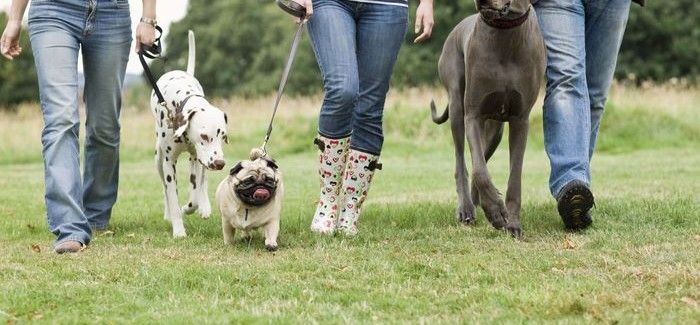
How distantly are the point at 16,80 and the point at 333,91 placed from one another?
1692 inches

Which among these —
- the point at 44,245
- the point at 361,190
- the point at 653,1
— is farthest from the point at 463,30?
the point at 653,1

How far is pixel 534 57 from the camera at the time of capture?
558 cm

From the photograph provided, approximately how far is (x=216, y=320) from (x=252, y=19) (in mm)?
58200

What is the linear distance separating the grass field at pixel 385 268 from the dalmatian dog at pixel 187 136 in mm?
195

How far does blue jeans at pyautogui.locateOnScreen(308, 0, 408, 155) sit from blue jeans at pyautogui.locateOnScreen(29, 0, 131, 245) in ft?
4.08

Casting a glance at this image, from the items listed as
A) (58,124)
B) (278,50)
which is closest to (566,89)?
(58,124)

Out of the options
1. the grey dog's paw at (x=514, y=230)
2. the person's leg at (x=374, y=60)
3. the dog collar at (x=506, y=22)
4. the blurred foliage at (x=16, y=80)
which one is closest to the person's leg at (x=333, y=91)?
the person's leg at (x=374, y=60)

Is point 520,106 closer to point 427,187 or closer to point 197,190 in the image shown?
point 197,190

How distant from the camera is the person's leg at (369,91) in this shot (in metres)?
6.00

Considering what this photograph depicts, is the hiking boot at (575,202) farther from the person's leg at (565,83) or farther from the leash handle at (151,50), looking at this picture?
the leash handle at (151,50)

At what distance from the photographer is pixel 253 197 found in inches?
214

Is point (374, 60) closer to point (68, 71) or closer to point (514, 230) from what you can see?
point (514, 230)

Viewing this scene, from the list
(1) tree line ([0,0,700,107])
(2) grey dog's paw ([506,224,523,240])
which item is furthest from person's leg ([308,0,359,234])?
(1) tree line ([0,0,700,107])

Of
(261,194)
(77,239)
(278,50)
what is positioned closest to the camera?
(261,194)
